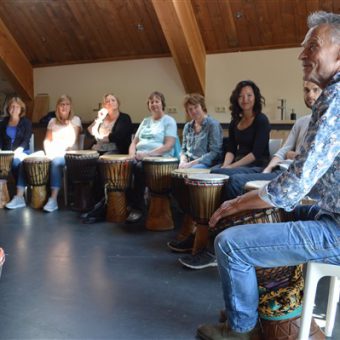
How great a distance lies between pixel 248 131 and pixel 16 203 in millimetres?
2563

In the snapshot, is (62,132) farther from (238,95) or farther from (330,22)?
(330,22)

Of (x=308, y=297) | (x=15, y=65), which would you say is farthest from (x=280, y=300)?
(x=15, y=65)

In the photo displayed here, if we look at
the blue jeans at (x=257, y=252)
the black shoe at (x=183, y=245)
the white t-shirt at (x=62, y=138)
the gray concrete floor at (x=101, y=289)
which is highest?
the white t-shirt at (x=62, y=138)

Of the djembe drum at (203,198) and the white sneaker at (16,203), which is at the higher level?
the djembe drum at (203,198)

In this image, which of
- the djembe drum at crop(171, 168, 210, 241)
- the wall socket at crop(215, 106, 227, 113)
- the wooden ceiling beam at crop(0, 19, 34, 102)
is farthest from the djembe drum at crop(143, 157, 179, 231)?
the wooden ceiling beam at crop(0, 19, 34, 102)

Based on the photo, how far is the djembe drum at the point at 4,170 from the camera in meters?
4.17

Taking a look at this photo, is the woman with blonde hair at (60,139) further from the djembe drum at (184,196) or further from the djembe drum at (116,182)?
the djembe drum at (184,196)

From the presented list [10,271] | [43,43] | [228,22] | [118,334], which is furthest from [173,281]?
[43,43]

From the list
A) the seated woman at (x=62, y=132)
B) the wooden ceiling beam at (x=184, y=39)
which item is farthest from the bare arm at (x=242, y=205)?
the wooden ceiling beam at (x=184, y=39)

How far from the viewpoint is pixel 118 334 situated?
1.68 meters

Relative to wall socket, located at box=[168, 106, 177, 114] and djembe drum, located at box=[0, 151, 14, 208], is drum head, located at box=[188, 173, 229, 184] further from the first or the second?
wall socket, located at box=[168, 106, 177, 114]

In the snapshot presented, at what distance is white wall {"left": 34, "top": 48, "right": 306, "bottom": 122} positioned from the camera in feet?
17.0

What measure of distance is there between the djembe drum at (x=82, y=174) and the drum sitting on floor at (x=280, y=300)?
270 centimetres

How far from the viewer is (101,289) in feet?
7.03
